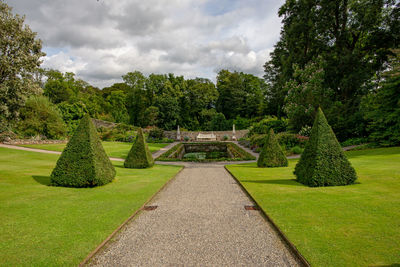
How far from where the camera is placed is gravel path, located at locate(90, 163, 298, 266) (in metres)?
3.42

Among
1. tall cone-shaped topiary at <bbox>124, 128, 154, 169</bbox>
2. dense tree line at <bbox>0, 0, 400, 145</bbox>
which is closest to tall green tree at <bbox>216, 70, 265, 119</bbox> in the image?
dense tree line at <bbox>0, 0, 400, 145</bbox>

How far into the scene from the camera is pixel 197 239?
4.10 metres

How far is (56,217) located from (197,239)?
10.7 feet

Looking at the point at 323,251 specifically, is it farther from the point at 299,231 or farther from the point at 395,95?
the point at 395,95

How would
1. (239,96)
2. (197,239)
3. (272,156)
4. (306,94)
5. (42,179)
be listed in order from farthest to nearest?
(239,96) → (306,94) → (272,156) → (42,179) → (197,239)

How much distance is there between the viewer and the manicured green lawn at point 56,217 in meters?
3.43

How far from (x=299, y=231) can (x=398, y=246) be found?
56.4 inches

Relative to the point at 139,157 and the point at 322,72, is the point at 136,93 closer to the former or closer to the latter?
the point at 322,72

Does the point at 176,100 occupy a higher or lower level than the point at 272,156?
higher

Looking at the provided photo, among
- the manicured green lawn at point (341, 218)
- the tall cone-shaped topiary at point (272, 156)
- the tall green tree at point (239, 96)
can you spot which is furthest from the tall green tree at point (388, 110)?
the tall green tree at point (239, 96)

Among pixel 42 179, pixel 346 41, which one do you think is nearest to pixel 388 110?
pixel 346 41

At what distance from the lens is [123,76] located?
51625 mm

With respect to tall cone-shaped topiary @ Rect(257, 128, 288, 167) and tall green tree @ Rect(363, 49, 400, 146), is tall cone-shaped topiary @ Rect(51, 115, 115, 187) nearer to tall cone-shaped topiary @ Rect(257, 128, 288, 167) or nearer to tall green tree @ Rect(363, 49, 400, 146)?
tall cone-shaped topiary @ Rect(257, 128, 288, 167)

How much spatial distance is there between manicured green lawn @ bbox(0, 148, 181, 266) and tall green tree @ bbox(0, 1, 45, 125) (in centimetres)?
719
